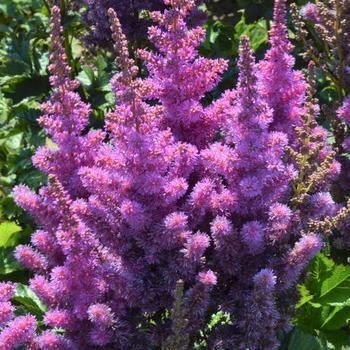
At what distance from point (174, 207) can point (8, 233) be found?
1.48m

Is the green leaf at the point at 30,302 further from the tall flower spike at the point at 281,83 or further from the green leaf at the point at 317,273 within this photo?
the tall flower spike at the point at 281,83

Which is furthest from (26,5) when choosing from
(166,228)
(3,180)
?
(166,228)

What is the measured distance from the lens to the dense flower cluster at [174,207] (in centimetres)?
189

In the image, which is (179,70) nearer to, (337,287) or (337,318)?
(337,287)

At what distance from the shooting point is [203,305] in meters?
1.89

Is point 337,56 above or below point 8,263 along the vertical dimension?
above

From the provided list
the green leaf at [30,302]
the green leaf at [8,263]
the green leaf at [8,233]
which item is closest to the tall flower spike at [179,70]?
the green leaf at [30,302]

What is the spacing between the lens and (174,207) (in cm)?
199

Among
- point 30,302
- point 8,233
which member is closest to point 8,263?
point 8,233

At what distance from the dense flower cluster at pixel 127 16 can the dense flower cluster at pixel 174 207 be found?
0.97 metres

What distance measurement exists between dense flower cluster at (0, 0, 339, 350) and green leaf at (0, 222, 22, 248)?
1.11m

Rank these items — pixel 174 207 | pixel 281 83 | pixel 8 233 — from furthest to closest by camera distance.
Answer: pixel 8 233
pixel 281 83
pixel 174 207

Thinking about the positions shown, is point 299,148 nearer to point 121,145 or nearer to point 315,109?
point 315,109

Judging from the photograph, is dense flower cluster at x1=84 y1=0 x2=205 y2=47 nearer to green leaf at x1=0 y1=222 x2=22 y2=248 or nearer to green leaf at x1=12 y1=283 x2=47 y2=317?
green leaf at x1=0 y1=222 x2=22 y2=248
